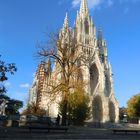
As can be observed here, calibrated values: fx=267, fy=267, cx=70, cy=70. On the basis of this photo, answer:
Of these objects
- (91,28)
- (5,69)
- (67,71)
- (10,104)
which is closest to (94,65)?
(91,28)

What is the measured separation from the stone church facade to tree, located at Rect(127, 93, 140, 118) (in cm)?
641

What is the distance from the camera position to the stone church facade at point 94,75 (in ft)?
248

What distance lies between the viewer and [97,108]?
77500mm

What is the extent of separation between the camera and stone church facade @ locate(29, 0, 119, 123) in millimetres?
75562

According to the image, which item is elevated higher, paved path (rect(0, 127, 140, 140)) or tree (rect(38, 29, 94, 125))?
tree (rect(38, 29, 94, 125))

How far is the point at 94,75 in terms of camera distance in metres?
82.7

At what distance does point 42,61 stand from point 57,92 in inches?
174

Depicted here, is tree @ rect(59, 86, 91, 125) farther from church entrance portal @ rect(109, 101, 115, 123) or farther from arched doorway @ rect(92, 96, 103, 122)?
church entrance portal @ rect(109, 101, 115, 123)

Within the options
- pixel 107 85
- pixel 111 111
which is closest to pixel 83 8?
pixel 107 85

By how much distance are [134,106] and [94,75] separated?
16.9m

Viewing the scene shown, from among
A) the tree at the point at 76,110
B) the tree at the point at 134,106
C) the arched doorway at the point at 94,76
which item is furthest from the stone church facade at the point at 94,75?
the tree at the point at 76,110

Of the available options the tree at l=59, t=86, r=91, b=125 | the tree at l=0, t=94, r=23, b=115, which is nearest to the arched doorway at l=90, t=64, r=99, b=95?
the tree at l=0, t=94, r=23, b=115

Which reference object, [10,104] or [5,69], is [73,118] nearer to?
[5,69]

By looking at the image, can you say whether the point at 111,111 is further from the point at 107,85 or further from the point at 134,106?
the point at 134,106
